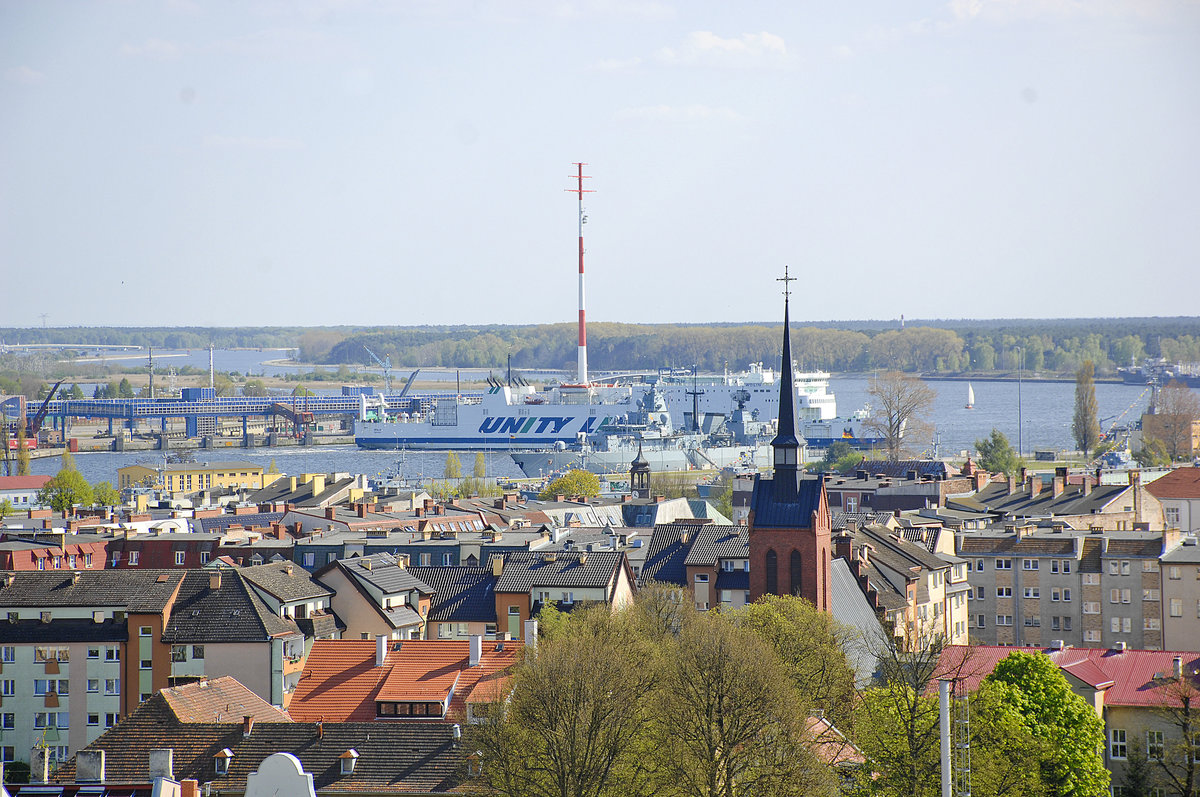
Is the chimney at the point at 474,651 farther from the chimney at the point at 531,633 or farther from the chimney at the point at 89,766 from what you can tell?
the chimney at the point at 89,766

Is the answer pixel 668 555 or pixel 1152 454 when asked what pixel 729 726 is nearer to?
pixel 668 555

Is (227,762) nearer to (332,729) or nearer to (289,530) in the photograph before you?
(332,729)

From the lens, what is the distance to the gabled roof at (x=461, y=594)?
32.6m

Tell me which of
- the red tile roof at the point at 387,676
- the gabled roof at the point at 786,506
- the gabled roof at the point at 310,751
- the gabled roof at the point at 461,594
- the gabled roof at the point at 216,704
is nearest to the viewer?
the gabled roof at the point at 310,751

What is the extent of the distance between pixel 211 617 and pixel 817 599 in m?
10.0

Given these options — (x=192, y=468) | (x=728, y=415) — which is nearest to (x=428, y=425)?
(x=728, y=415)

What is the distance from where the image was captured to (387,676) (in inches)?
983

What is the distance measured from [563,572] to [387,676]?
26.5 feet

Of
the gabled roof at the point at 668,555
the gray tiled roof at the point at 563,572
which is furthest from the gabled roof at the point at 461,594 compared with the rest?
the gabled roof at the point at 668,555

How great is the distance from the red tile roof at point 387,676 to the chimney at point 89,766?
215 inches

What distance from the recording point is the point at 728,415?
118500mm

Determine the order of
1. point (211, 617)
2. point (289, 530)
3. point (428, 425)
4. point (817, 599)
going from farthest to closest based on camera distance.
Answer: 1. point (428, 425)
2. point (289, 530)
3. point (817, 599)
4. point (211, 617)

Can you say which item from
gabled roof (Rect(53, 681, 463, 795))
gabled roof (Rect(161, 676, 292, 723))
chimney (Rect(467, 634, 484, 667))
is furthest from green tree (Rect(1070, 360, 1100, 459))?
gabled roof (Rect(53, 681, 463, 795))

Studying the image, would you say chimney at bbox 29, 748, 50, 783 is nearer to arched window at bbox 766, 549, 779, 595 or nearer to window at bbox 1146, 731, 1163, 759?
arched window at bbox 766, 549, 779, 595
